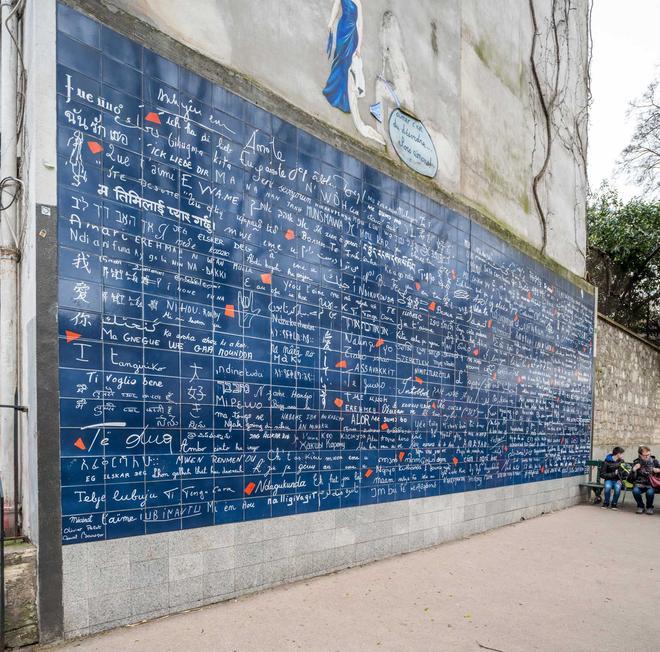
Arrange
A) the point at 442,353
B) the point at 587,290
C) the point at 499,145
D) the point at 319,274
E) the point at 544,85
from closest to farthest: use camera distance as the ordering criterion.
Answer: the point at 319,274 → the point at 442,353 → the point at 499,145 → the point at 544,85 → the point at 587,290

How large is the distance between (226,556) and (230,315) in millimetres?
1900

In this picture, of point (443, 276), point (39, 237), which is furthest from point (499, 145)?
point (39, 237)

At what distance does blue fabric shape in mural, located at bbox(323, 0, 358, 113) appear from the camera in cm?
644

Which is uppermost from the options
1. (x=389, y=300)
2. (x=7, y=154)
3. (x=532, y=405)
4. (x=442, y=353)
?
(x=7, y=154)

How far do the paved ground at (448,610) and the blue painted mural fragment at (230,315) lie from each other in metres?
0.69

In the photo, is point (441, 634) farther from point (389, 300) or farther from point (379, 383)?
point (389, 300)

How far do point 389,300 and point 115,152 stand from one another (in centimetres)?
347

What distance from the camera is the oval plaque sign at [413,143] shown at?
745 centimetres

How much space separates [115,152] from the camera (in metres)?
4.36

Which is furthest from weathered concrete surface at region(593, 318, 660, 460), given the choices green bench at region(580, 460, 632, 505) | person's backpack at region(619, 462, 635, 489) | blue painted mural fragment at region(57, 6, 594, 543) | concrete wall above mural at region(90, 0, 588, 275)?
blue painted mural fragment at region(57, 6, 594, 543)

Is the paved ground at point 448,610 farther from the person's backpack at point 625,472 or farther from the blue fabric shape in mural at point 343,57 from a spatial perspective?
the blue fabric shape in mural at point 343,57

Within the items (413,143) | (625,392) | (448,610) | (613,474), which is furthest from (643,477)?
(448,610)

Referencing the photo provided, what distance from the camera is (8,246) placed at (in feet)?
14.0

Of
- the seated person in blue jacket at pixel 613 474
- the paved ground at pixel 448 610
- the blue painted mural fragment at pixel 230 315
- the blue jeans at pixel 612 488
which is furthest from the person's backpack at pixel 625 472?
the blue painted mural fragment at pixel 230 315
